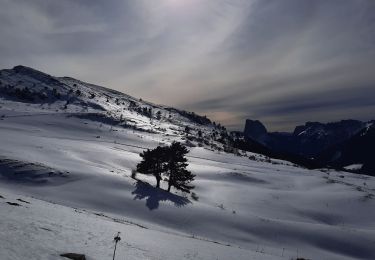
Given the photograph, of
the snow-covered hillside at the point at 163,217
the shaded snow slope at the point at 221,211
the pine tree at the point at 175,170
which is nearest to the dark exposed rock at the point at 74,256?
the snow-covered hillside at the point at 163,217

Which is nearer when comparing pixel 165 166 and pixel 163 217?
pixel 163 217

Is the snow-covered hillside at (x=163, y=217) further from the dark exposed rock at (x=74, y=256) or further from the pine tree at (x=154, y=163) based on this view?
the pine tree at (x=154, y=163)

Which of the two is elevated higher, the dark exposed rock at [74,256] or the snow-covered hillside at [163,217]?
the dark exposed rock at [74,256]

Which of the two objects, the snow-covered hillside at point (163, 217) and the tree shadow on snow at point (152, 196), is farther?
the tree shadow on snow at point (152, 196)

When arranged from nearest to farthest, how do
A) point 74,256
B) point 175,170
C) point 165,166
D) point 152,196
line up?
point 74,256
point 152,196
point 175,170
point 165,166

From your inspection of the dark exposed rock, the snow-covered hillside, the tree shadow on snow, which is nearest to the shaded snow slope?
the tree shadow on snow

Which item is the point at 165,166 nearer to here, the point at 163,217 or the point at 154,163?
the point at 154,163

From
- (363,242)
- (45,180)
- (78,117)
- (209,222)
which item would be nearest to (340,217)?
(363,242)

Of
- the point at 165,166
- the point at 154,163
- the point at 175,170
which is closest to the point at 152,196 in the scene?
the point at 154,163

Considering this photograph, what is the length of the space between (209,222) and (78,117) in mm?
167709

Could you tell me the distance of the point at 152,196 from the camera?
47.1m

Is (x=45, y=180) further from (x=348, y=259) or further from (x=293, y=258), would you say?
(x=348, y=259)

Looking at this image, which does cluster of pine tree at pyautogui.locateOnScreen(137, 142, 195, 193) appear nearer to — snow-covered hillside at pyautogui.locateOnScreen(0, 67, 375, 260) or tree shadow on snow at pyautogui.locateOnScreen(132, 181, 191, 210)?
snow-covered hillside at pyautogui.locateOnScreen(0, 67, 375, 260)

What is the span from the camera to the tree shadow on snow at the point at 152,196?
44450mm
